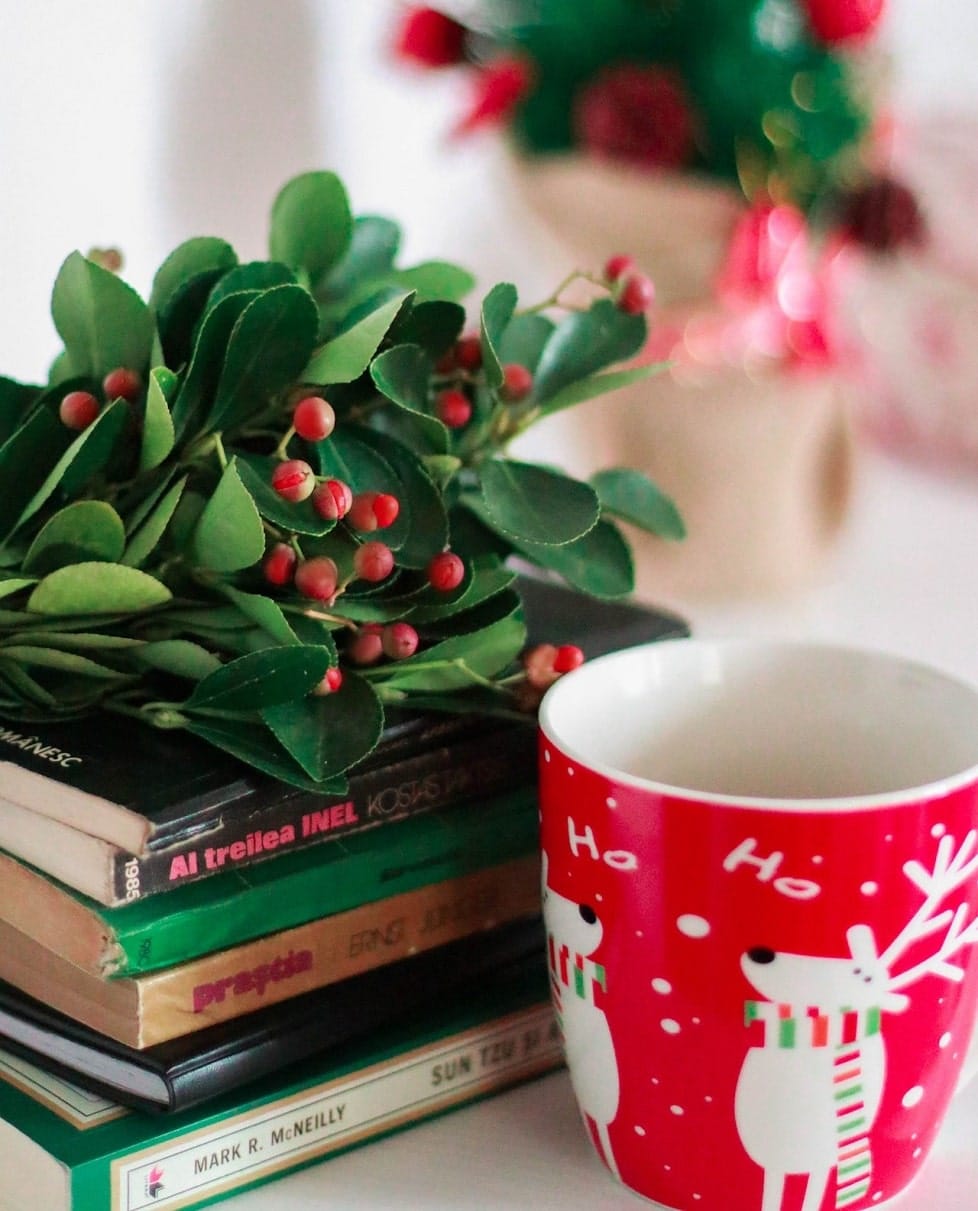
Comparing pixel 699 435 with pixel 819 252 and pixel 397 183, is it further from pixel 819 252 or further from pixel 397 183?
pixel 397 183

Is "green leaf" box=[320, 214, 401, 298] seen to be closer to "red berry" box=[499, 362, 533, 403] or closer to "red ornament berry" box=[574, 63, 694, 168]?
"red berry" box=[499, 362, 533, 403]

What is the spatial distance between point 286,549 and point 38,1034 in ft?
0.49

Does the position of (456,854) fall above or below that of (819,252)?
below

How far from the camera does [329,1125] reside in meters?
0.41

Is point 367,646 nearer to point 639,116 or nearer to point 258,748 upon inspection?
point 258,748

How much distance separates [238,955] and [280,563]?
4.1 inches

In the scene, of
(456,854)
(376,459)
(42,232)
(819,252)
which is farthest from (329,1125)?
(819,252)

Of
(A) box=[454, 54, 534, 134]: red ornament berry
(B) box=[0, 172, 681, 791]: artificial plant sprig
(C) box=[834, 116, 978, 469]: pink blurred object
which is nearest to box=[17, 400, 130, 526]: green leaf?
(B) box=[0, 172, 681, 791]: artificial plant sprig

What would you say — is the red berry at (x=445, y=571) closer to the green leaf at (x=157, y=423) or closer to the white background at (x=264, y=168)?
the green leaf at (x=157, y=423)

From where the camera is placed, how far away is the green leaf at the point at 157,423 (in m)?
0.39

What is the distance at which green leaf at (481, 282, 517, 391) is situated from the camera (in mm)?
403

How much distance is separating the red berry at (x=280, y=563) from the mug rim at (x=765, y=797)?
0.26 ft

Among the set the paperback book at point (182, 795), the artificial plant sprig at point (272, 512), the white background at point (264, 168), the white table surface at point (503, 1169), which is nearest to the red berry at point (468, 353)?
the artificial plant sprig at point (272, 512)

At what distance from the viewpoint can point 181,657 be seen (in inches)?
15.7
